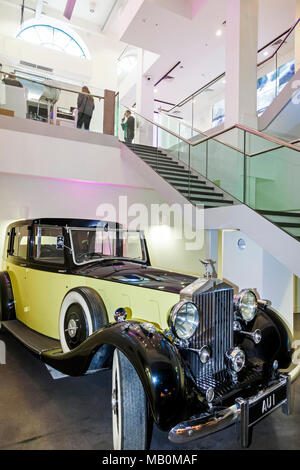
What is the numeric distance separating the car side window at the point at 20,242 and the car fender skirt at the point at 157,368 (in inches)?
84.5

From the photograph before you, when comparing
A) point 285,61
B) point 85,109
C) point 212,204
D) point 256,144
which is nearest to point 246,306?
point 212,204

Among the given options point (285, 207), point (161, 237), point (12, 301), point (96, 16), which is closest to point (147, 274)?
point (12, 301)

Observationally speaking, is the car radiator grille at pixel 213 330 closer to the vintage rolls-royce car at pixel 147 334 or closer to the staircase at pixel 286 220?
the vintage rolls-royce car at pixel 147 334

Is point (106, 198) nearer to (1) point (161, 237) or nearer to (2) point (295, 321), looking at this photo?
(1) point (161, 237)

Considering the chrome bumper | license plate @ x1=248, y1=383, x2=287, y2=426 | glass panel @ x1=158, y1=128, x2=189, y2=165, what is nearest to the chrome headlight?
license plate @ x1=248, y1=383, x2=287, y2=426

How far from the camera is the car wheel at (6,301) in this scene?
12.1 ft

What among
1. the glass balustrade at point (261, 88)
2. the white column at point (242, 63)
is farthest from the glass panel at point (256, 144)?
the glass balustrade at point (261, 88)

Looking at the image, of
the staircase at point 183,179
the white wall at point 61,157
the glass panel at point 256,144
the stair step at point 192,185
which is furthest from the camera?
the white wall at point 61,157

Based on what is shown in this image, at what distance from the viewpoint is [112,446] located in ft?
6.14

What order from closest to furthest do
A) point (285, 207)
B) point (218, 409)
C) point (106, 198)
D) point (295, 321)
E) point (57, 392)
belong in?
point (218, 409), point (57, 392), point (285, 207), point (295, 321), point (106, 198)

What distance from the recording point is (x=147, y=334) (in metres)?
1.69

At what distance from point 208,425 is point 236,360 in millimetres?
506

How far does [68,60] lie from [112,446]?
46.2ft

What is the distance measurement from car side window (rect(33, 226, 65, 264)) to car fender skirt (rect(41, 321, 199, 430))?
61.3 inches
